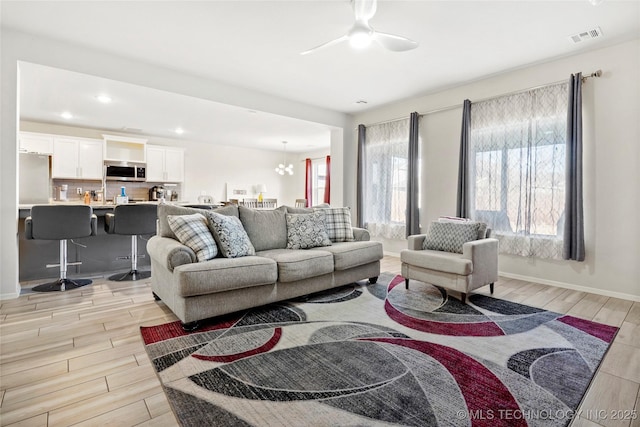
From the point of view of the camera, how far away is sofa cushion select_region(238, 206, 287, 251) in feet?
11.2

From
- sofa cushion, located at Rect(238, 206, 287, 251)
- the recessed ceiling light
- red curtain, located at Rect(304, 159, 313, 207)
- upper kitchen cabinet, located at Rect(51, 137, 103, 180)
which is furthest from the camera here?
red curtain, located at Rect(304, 159, 313, 207)

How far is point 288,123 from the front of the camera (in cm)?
630

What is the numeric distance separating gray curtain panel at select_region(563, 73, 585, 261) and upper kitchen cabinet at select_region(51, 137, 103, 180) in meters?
8.42

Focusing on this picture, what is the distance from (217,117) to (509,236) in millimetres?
5284

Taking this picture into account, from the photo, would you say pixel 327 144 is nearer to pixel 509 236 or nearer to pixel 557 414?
pixel 509 236

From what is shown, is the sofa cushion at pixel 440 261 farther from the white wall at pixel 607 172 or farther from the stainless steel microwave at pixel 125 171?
the stainless steel microwave at pixel 125 171

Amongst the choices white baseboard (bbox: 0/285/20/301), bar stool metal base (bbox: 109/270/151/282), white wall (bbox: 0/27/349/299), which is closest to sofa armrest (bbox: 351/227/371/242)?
bar stool metal base (bbox: 109/270/151/282)

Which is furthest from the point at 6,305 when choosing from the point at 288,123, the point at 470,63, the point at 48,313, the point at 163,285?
the point at 470,63

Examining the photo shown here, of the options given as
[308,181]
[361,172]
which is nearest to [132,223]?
[361,172]

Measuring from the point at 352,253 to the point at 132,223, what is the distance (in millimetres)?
2752

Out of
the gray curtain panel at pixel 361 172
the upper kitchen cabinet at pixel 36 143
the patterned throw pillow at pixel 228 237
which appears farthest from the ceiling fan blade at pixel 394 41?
the upper kitchen cabinet at pixel 36 143

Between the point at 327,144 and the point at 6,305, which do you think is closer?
the point at 6,305

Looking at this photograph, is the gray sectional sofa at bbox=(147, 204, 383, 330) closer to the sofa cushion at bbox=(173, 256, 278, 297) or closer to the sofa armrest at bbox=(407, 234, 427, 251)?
the sofa cushion at bbox=(173, 256, 278, 297)

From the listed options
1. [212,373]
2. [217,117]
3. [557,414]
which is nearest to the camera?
[557,414]
